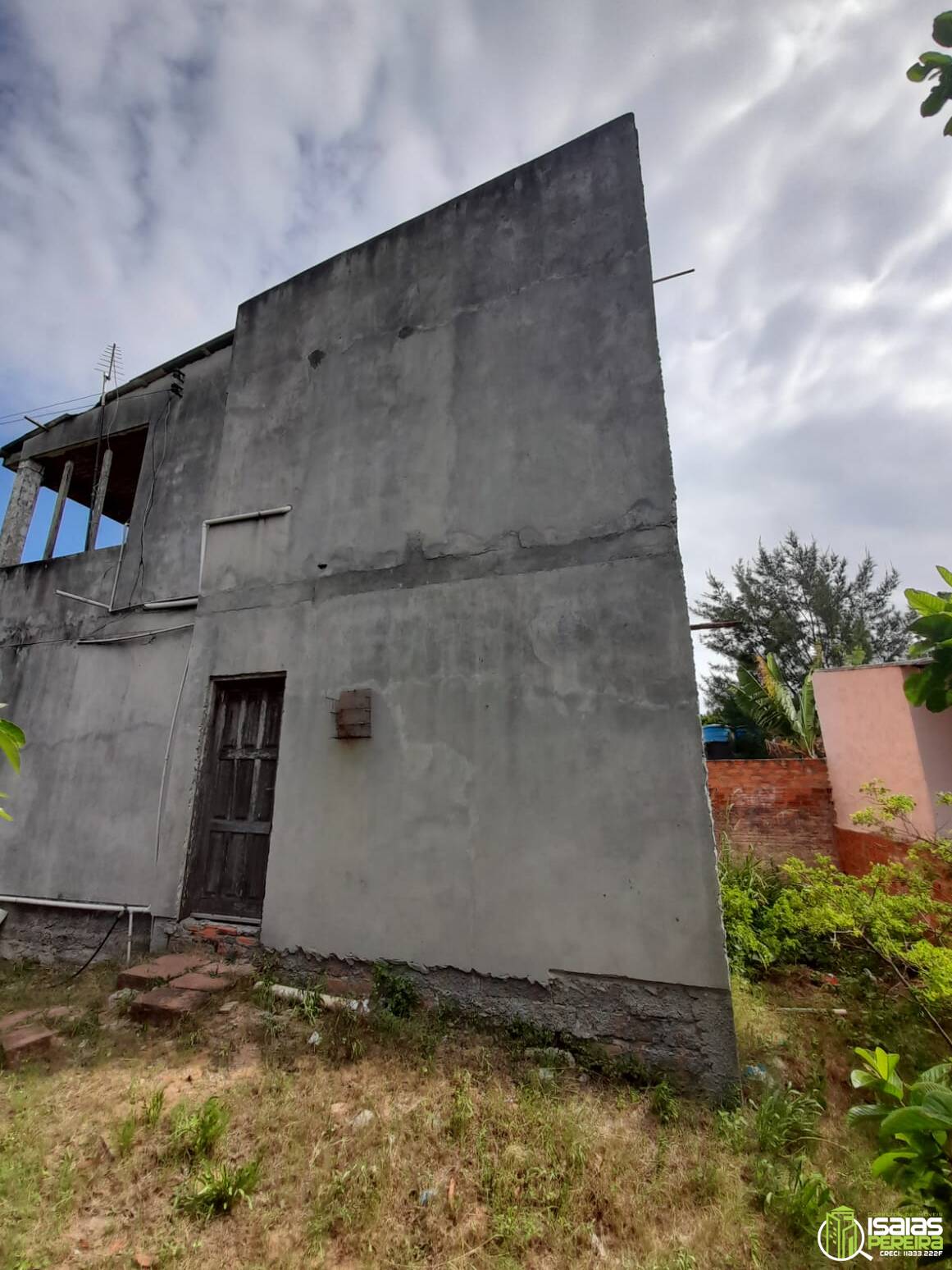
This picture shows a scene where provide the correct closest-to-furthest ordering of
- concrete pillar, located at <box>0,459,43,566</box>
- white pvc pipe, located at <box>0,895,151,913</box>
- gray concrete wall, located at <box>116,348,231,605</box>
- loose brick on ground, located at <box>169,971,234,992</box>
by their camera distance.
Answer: loose brick on ground, located at <box>169,971,234,992</box> < white pvc pipe, located at <box>0,895,151,913</box> < gray concrete wall, located at <box>116,348,231,605</box> < concrete pillar, located at <box>0,459,43,566</box>

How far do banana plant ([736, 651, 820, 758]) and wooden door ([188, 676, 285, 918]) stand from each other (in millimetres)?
10169

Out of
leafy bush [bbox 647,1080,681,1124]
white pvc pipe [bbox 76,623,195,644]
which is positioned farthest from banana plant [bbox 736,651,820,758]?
white pvc pipe [bbox 76,623,195,644]

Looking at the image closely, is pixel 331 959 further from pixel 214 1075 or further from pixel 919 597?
pixel 919 597

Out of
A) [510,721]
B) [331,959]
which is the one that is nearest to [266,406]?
[510,721]

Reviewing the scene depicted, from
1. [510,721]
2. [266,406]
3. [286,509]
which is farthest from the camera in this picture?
[266,406]

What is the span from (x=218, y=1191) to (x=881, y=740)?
22.3ft

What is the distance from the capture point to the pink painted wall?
5.44 meters

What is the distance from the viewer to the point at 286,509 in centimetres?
537

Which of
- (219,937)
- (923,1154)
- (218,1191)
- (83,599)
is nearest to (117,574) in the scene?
(83,599)

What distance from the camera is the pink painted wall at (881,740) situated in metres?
5.44

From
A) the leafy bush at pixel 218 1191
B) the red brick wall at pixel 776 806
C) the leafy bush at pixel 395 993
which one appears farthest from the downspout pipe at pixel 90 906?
the red brick wall at pixel 776 806

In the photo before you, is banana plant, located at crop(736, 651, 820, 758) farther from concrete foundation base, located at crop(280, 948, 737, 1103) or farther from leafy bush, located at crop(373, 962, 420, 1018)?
leafy bush, located at crop(373, 962, 420, 1018)

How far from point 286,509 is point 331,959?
3745 mm

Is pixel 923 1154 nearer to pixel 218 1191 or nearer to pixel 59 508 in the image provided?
pixel 218 1191
